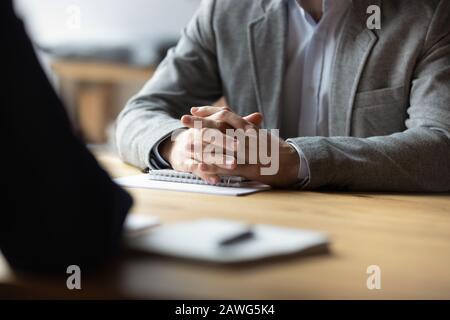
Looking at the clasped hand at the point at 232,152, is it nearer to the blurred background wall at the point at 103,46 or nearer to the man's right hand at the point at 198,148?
the man's right hand at the point at 198,148

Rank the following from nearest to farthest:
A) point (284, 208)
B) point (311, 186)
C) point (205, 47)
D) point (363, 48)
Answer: point (284, 208)
point (311, 186)
point (363, 48)
point (205, 47)

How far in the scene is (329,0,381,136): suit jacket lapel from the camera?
5.14 feet

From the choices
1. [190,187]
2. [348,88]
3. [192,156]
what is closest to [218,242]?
[190,187]

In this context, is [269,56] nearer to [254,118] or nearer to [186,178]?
[254,118]

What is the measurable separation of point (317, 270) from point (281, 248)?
0.05m

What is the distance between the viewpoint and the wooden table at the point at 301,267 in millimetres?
613

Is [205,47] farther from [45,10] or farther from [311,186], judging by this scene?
[45,10]

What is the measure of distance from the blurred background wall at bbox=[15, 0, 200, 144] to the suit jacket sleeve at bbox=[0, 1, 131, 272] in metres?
3.64

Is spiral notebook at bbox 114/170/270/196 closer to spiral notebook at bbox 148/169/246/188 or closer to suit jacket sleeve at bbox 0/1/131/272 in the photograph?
spiral notebook at bbox 148/169/246/188

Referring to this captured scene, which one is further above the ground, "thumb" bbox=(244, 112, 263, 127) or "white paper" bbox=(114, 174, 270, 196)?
"thumb" bbox=(244, 112, 263, 127)

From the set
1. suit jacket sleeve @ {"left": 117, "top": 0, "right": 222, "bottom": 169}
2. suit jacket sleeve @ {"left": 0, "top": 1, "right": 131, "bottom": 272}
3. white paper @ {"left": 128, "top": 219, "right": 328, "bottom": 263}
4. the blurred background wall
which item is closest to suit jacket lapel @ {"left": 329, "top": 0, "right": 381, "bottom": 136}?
suit jacket sleeve @ {"left": 117, "top": 0, "right": 222, "bottom": 169}

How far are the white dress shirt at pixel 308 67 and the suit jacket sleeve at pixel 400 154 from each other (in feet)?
0.82

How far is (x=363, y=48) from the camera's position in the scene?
1565mm

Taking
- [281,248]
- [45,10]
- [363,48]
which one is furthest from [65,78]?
[281,248]
